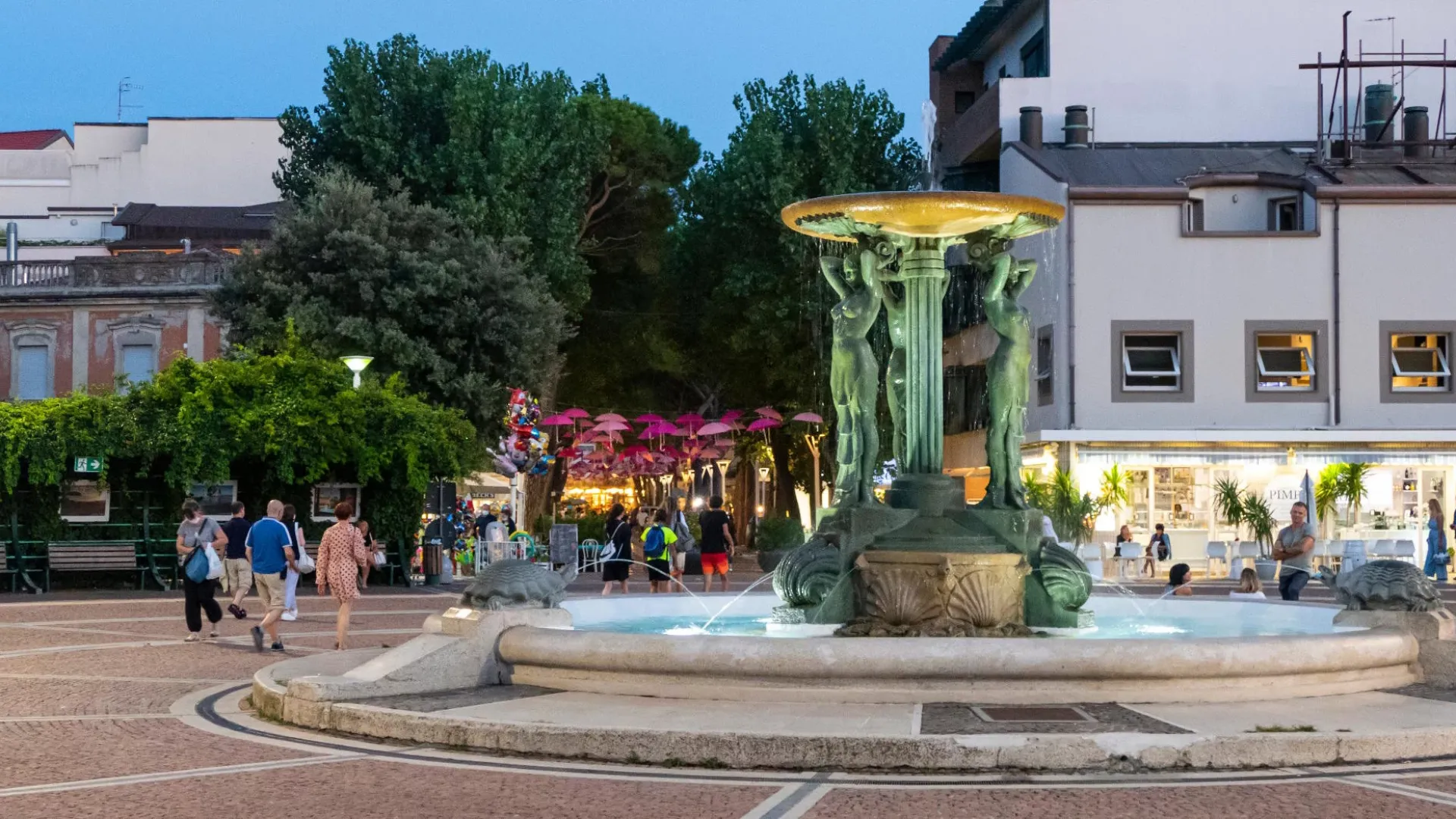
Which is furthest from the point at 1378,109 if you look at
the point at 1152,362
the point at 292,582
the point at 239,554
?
the point at 292,582

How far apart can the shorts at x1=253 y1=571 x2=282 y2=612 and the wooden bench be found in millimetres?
12045

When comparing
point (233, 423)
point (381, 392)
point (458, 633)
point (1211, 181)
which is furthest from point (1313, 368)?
point (458, 633)

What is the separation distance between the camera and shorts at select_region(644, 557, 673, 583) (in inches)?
955

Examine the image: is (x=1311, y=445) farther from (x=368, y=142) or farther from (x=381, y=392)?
(x=368, y=142)

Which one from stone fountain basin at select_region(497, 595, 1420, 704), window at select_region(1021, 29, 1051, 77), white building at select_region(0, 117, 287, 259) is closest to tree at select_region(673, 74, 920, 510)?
window at select_region(1021, 29, 1051, 77)

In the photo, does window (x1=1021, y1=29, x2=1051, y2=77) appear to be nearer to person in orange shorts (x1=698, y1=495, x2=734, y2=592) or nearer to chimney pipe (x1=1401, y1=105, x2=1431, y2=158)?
chimney pipe (x1=1401, y1=105, x2=1431, y2=158)

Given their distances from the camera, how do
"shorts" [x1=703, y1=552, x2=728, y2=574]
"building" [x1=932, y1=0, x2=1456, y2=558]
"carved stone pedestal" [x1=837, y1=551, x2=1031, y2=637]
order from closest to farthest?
"carved stone pedestal" [x1=837, y1=551, x2=1031, y2=637]
"shorts" [x1=703, y1=552, x2=728, y2=574]
"building" [x1=932, y1=0, x2=1456, y2=558]

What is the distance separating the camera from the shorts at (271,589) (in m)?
17.0

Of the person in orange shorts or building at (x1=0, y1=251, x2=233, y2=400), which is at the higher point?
building at (x1=0, y1=251, x2=233, y2=400)

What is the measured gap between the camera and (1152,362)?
37844 millimetres

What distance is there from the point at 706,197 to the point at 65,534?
22.7m

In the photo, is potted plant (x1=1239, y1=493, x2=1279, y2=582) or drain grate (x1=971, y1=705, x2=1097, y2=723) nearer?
drain grate (x1=971, y1=705, x2=1097, y2=723)

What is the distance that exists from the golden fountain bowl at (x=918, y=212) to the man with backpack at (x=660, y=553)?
979 cm

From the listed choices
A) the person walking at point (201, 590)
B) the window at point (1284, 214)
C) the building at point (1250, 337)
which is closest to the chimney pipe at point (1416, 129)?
the building at point (1250, 337)
